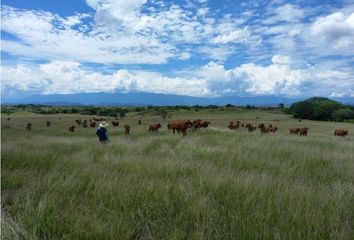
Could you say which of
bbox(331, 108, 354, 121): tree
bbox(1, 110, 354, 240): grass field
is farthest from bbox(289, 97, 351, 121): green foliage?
bbox(1, 110, 354, 240): grass field

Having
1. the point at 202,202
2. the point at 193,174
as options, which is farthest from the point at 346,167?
the point at 202,202

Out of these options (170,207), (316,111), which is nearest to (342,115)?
(316,111)

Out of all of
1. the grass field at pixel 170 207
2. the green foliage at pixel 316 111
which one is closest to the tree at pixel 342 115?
the green foliage at pixel 316 111

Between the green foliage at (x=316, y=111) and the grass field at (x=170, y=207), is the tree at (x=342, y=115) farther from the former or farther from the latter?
the grass field at (x=170, y=207)

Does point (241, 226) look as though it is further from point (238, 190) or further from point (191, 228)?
point (238, 190)

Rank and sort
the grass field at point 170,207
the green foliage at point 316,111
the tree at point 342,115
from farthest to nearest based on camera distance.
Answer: the green foliage at point 316,111 → the tree at point 342,115 → the grass field at point 170,207

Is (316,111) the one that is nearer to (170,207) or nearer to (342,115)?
(342,115)

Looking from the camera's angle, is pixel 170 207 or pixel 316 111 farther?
pixel 316 111

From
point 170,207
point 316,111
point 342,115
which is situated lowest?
point 342,115

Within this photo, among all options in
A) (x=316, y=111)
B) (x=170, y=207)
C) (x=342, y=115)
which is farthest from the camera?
(x=316, y=111)

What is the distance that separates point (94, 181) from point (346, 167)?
5.85 metres

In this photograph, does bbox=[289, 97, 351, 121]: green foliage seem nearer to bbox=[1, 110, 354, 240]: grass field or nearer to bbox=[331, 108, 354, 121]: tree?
bbox=[331, 108, 354, 121]: tree

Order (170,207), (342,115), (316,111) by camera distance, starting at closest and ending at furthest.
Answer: (170,207), (342,115), (316,111)

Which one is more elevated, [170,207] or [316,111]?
[170,207]
